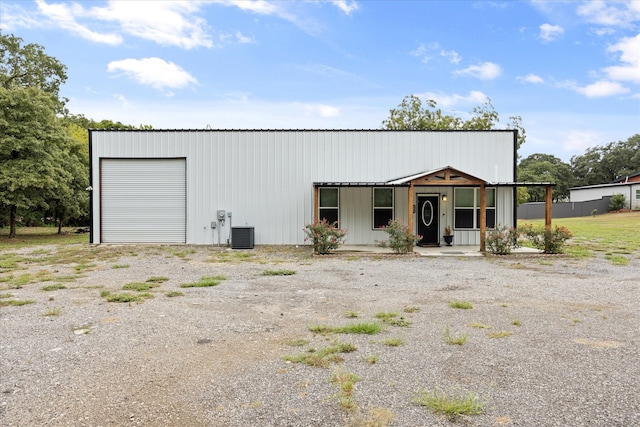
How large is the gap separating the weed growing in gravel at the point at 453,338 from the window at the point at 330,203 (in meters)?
10.8

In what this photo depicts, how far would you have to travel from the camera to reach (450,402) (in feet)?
9.86

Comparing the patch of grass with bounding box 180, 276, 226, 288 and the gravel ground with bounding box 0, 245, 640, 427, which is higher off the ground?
the patch of grass with bounding box 180, 276, 226, 288

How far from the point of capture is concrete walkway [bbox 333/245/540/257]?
1277 centimetres

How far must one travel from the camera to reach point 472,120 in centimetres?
3666

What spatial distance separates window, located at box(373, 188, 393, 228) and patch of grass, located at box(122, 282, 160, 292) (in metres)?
9.29

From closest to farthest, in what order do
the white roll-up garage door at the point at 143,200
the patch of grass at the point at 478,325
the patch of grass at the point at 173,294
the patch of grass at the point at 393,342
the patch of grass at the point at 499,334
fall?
the patch of grass at the point at 393,342, the patch of grass at the point at 499,334, the patch of grass at the point at 478,325, the patch of grass at the point at 173,294, the white roll-up garage door at the point at 143,200

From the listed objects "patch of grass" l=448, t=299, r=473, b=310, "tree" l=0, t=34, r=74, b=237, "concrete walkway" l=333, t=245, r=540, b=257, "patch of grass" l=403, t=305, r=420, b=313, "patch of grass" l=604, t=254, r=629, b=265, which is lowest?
"patch of grass" l=403, t=305, r=420, b=313

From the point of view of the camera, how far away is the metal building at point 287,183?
15.4 metres

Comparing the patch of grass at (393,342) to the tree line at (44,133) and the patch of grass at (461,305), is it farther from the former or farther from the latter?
the tree line at (44,133)

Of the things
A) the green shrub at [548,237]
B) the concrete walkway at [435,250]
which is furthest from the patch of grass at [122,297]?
the green shrub at [548,237]

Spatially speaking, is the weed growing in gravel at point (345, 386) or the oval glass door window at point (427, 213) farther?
the oval glass door window at point (427, 213)

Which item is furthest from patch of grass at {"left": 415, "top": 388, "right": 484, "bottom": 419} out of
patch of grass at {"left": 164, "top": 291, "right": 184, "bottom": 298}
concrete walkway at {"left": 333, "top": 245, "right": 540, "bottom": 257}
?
concrete walkway at {"left": 333, "top": 245, "right": 540, "bottom": 257}

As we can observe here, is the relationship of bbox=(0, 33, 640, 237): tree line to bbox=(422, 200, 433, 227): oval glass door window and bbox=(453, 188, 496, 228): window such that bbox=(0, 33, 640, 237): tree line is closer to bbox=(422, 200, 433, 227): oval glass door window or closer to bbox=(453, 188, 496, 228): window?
bbox=(422, 200, 433, 227): oval glass door window

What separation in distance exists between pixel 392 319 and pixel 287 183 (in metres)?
10.8
